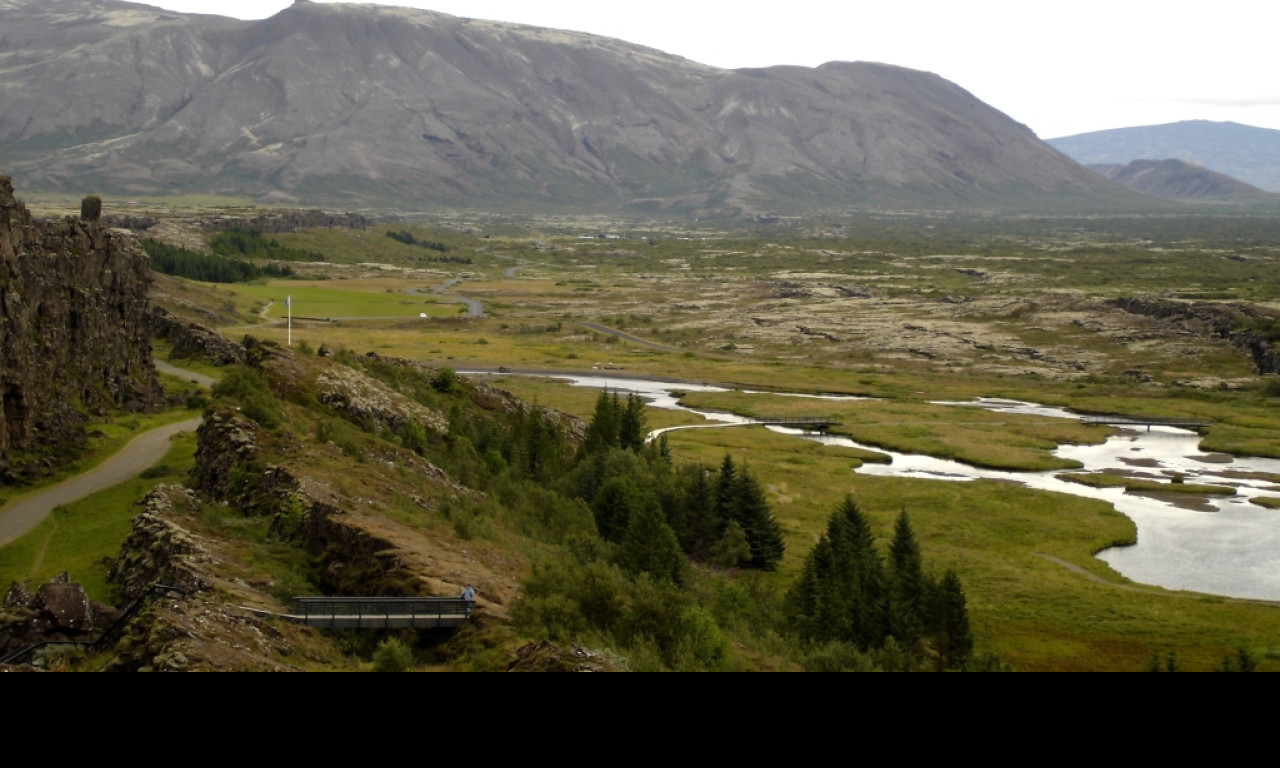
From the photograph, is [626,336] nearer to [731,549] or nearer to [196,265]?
[196,265]

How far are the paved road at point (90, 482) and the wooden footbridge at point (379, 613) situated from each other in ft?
51.8

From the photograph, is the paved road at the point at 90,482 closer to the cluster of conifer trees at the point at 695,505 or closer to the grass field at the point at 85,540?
the grass field at the point at 85,540

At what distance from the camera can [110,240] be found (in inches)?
2311

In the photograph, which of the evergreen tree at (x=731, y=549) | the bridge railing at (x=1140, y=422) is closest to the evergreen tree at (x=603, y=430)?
the evergreen tree at (x=731, y=549)

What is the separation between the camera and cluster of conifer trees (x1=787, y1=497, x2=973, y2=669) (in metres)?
41.0

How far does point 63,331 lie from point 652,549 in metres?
29.7

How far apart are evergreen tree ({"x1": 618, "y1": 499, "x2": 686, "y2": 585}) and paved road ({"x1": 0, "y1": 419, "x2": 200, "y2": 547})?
19763mm

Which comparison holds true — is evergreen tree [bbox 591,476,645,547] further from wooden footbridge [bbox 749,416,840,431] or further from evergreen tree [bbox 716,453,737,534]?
wooden footbridge [bbox 749,416,840,431]

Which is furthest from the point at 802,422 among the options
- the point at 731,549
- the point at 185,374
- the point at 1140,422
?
the point at 185,374
